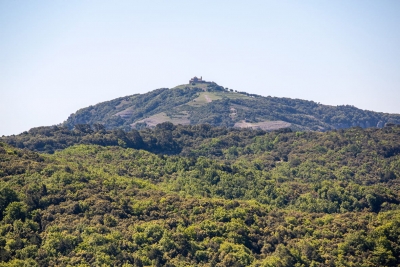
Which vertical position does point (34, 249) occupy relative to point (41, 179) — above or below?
below

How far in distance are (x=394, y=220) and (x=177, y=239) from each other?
25.0 meters

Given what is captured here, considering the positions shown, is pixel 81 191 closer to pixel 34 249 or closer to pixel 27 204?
pixel 27 204

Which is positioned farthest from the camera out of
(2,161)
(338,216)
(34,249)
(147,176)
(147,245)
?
(147,176)

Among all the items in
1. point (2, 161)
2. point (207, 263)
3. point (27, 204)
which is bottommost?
point (207, 263)

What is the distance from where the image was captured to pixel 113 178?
83625 millimetres

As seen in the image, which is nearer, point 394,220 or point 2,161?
point 394,220

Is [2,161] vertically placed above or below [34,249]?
above

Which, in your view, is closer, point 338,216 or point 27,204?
point 27,204

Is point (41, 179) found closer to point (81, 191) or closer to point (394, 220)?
point (81, 191)

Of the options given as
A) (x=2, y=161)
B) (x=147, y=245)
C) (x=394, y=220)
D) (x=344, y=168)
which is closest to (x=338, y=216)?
(x=394, y=220)

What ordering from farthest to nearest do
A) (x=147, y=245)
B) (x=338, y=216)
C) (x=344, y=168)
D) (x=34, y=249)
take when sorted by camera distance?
(x=344, y=168) < (x=338, y=216) < (x=147, y=245) < (x=34, y=249)

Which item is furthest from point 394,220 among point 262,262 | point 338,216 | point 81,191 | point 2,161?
point 2,161

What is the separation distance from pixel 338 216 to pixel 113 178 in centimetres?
3164

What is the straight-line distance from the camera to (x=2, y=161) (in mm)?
78750
